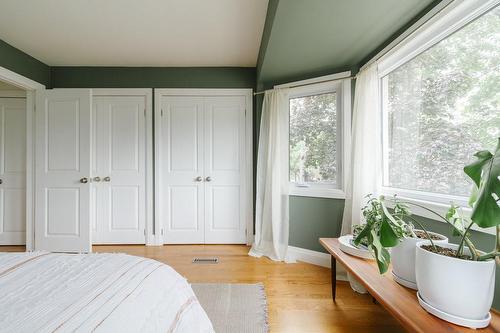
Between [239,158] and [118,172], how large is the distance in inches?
63.5

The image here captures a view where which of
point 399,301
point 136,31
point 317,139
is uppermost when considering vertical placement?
point 136,31

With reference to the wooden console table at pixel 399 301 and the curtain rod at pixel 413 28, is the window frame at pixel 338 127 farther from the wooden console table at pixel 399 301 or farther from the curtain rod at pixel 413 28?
the wooden console table at pixel 399 301

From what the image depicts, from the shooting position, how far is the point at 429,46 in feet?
4.83

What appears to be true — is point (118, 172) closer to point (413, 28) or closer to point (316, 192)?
point (316, 192)

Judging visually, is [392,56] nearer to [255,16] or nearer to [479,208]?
[255,16]

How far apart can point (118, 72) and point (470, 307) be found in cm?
374

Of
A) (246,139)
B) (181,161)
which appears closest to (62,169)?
(181,161)

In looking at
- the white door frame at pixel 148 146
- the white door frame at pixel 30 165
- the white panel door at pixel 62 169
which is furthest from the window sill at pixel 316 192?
the white door frame at pixel 30 165

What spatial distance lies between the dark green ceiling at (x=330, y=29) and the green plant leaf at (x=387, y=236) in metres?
1.38

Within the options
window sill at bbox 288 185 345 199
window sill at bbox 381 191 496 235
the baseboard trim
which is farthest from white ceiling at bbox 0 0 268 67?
the baseboard trim

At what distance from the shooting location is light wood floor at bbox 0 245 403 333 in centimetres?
149

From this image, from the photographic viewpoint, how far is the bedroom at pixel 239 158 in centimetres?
86

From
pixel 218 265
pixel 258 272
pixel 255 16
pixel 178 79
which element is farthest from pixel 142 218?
pixel 255 16

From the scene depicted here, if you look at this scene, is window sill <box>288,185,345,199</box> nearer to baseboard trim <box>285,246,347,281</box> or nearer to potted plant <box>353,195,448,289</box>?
baseboard trim <box>285,246,347,281</box>
